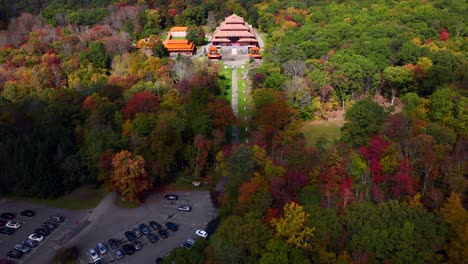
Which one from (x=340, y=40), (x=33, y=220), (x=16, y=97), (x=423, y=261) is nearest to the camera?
(x=423, y=261)

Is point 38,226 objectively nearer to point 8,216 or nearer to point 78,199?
point 8,216

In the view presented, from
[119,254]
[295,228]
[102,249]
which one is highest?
[295,228]

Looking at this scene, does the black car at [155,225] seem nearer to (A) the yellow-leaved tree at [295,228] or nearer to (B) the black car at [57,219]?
(B) the black car at [57,219]

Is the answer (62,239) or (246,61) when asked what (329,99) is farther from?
(62,239)

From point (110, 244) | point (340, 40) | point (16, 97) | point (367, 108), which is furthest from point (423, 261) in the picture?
point (16, 97)

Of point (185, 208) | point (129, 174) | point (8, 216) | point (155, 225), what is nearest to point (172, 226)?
point (155, 225)

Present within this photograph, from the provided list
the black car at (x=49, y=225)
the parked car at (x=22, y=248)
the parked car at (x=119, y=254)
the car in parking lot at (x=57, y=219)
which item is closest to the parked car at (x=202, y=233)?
the parked car at (x=119, y=254)
